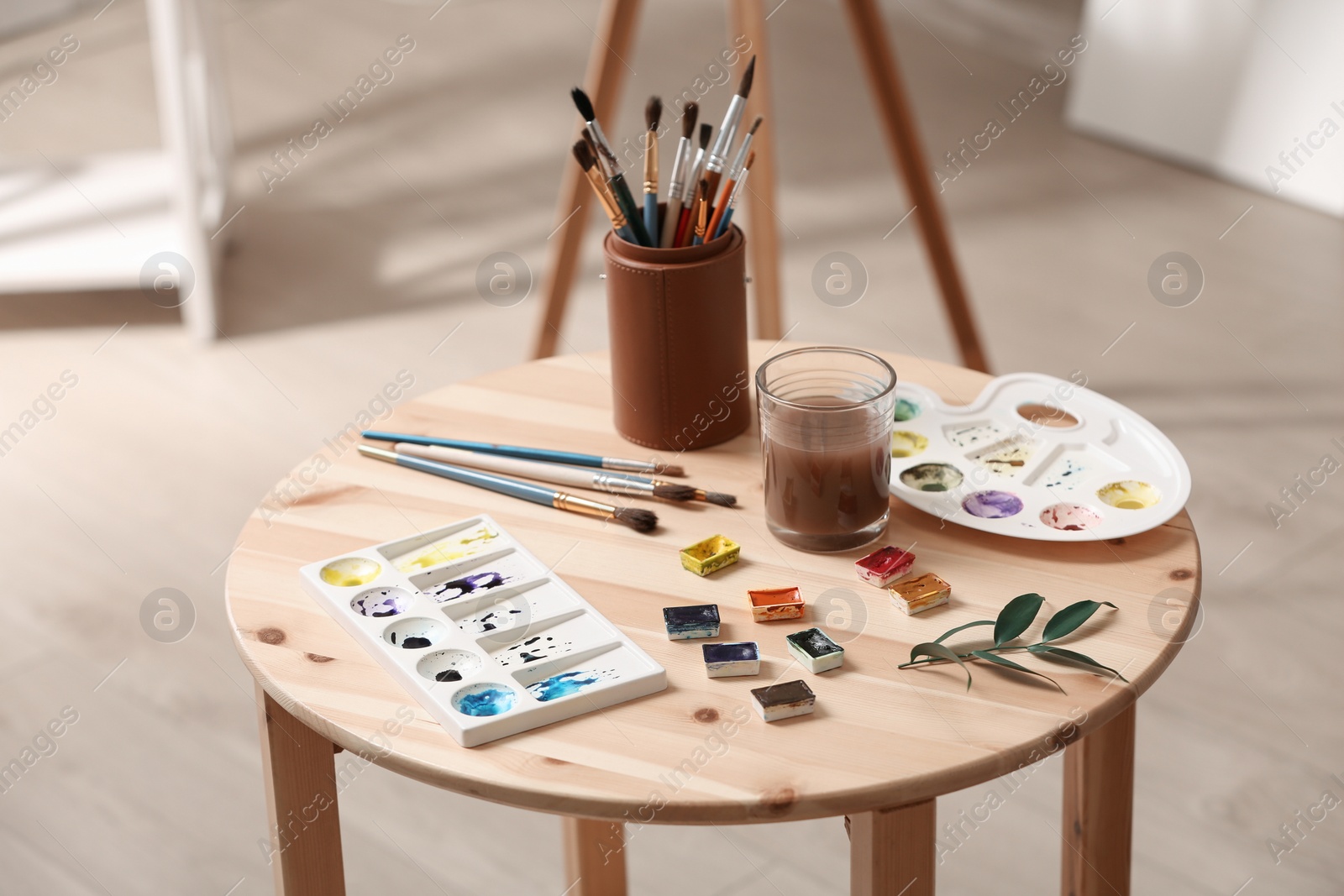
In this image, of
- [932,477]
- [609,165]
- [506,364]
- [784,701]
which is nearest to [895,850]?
[784,701]

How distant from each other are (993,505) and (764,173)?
912 millimetres

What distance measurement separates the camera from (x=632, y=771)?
738mm

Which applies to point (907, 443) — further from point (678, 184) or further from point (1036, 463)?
point (678, 184)

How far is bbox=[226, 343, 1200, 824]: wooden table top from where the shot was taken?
0.73 m

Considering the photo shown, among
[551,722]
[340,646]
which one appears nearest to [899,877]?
[551,722]

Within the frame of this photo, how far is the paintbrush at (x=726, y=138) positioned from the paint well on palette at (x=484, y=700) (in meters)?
0.43

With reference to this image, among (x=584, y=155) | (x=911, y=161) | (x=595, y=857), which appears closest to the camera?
(x=584, y=155)

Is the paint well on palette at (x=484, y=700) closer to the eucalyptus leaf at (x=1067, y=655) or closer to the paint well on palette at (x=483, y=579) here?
the paint well on palette at (x=483, y=579)

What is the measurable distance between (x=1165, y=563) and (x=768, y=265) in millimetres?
1017

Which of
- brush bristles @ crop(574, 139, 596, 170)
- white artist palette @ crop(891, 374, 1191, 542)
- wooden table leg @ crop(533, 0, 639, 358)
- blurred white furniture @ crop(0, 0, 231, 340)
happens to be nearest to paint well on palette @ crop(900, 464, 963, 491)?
white artist palette @ crop(891, 374, 1191, 542)

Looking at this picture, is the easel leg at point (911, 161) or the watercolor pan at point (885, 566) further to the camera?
the easel leg at point (911, 161)

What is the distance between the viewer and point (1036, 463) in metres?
1.01

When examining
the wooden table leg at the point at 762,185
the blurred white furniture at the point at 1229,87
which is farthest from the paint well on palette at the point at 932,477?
the blurred white furniture at the point at 1229,87

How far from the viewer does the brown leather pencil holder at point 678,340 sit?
101 cm
